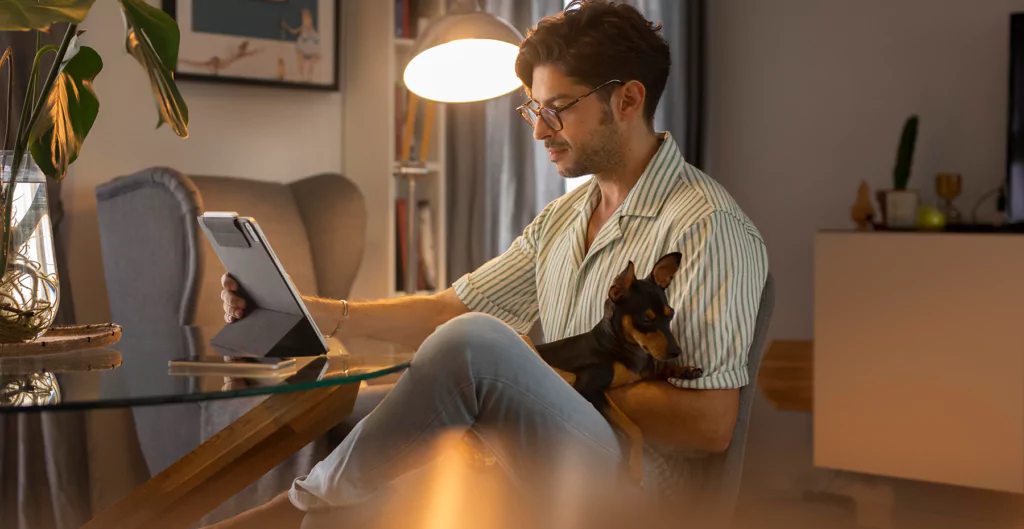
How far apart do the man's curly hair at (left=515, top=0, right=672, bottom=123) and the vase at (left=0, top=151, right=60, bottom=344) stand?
33.7 inches

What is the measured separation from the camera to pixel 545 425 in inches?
50.5

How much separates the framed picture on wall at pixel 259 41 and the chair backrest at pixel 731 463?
75.5 inches

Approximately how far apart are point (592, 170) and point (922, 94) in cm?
236

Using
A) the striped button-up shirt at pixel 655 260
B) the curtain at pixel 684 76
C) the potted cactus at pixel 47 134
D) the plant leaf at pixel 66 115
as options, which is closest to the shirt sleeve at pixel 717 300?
the striped button-up shirt at pixel 655 260

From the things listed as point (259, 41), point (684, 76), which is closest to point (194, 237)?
point (259, 41)

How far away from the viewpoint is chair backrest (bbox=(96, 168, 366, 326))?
2193mm

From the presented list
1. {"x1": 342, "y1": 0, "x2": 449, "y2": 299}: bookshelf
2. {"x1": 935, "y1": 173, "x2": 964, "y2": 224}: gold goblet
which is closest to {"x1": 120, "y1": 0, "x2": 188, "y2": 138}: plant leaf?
{"x1": 342, "y1": 0, "x2": 449, "y2": 299}: bookshelf

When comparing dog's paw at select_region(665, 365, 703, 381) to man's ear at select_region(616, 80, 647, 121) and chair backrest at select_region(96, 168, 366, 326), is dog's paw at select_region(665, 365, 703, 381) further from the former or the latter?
chair backrest at select_region(96, 168, 366, 326)

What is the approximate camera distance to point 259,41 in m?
2.87

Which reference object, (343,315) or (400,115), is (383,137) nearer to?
(400,115)

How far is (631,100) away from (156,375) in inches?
37.3

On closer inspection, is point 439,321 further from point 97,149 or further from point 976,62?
point 976,62

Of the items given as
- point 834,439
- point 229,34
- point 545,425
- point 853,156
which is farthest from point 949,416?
point 229,34

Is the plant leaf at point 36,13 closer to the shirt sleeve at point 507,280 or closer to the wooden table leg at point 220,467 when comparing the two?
the wooden table leg at point 220,467
